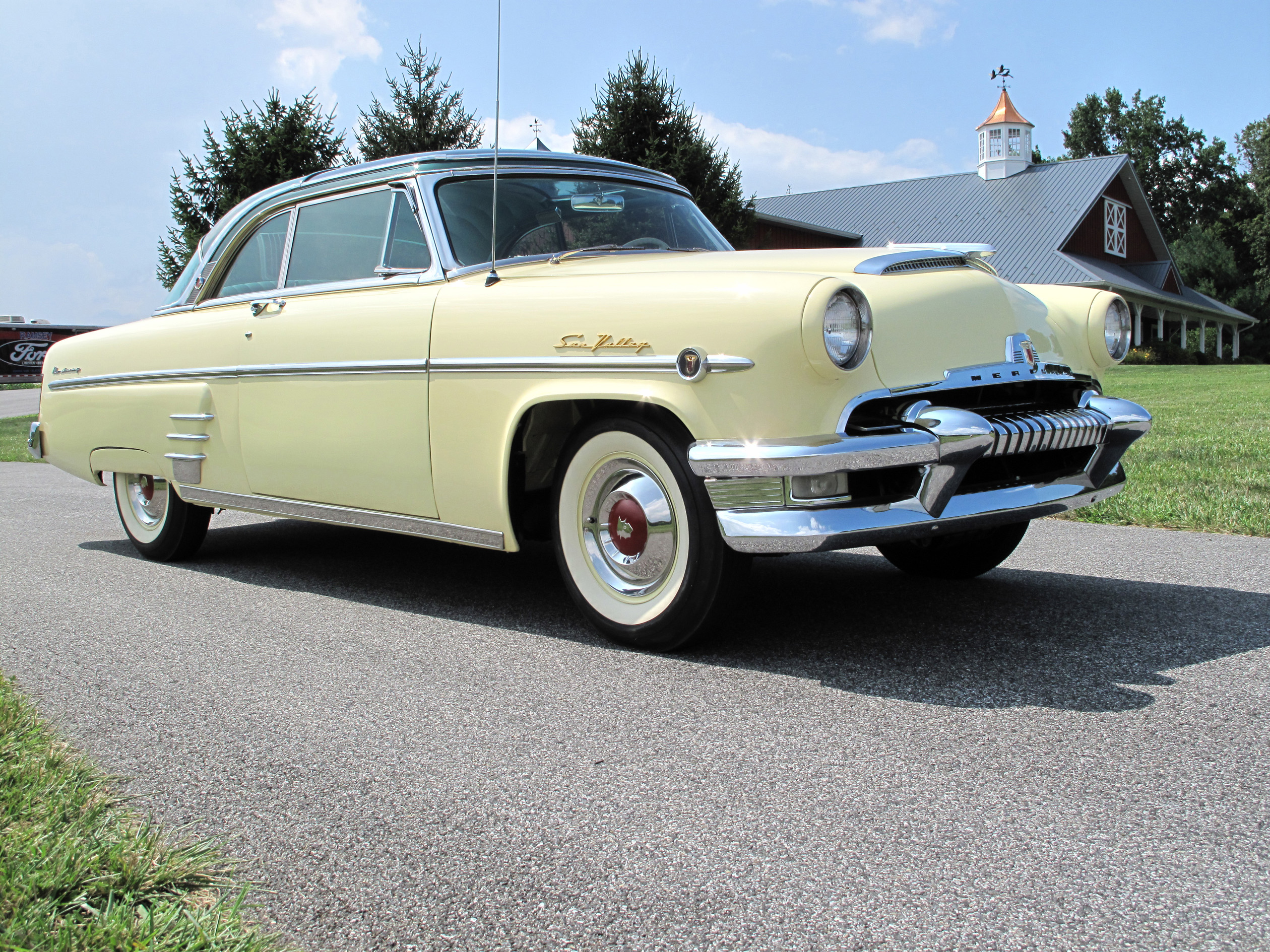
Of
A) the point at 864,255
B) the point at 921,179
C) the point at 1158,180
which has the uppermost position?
the point at 1158,180

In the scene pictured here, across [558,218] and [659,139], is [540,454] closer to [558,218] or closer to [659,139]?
[558,218]

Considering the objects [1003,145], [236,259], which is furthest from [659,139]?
[1003,145]

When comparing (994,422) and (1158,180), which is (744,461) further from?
(1158,180)

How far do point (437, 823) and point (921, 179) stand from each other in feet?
142

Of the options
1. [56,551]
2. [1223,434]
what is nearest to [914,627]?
→ [56,551]

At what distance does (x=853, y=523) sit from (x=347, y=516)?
84.6 inches

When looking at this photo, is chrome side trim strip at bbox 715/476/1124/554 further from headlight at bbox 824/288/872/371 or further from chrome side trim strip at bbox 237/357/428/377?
chrome side trim strip at bbox 237/357/428/377

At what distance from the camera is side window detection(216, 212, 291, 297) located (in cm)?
502

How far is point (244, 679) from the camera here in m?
3.38

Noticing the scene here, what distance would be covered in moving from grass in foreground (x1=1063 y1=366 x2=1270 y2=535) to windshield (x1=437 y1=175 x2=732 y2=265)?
2.70 metres

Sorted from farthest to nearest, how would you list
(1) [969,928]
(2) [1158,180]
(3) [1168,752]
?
1. (2) [1158,180]
2. (3) [1168,752]
3. (1) [969,928]

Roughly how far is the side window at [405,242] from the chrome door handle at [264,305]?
618mm

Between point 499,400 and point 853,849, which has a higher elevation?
point 499,400

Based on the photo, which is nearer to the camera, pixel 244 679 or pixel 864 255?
pixel 244 679
